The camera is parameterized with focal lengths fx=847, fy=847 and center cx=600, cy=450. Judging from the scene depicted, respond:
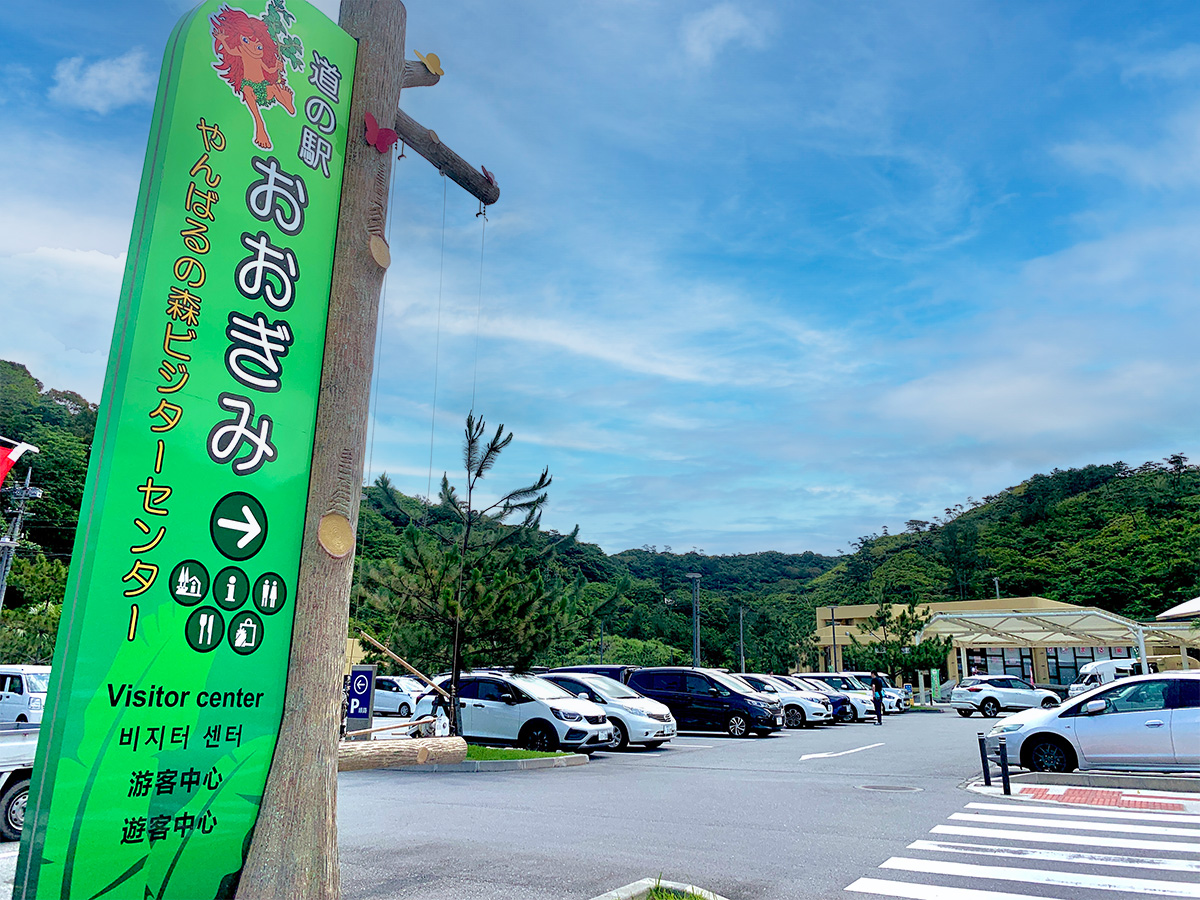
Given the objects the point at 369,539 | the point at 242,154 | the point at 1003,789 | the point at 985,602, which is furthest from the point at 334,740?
the point at 985,602

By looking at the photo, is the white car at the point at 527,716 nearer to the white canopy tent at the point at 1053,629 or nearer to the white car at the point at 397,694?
the white car at the point at 397,694

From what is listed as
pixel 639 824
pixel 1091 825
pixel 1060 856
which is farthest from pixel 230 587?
pixel 1091 825

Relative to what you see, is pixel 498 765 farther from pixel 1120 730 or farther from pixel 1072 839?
pixel 1120 730

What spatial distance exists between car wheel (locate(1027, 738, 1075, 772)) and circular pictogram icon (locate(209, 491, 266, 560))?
11970mm

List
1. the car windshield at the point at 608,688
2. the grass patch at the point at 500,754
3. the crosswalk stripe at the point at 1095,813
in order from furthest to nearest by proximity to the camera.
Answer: the car windshield at the point at 608,688, the grass patch at the point at 500,754, the crosswalk stripe at the point at 1095,813

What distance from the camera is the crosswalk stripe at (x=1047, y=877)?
19.8 ft

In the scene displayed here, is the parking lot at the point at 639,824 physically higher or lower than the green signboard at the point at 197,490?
lower

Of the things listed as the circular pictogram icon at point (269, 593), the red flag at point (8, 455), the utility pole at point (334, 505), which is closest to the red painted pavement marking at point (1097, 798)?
the utility pole at point (334, 505)

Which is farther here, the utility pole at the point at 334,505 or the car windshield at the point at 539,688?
the car windshield at the point at 539,688

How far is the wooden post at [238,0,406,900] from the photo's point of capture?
4238 mm

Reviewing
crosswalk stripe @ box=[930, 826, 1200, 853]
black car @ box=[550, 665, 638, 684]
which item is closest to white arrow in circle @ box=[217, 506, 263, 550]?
crosswalk stripe @ box=[930, 826, 1200, 853]

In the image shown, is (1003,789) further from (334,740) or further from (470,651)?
(470,651)

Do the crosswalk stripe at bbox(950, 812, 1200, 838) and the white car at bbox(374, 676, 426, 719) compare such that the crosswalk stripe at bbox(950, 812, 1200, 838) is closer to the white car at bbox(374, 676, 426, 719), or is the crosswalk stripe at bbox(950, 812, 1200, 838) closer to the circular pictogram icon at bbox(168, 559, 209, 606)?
the circular pictogram icon at bbox(168, 559, 209, 606)

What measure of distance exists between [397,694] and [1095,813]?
712 inches
